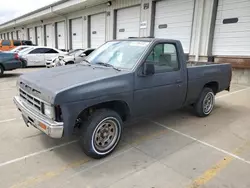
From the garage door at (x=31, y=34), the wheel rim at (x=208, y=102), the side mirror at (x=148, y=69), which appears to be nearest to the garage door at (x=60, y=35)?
the garage door at (x=31, y=34)

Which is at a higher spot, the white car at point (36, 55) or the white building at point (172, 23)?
the white building at point (172, 23)

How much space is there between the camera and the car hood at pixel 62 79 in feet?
9.38

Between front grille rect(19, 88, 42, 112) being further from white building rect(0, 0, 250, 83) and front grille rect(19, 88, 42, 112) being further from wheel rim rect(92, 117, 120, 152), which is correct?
white building rect(0, 0, 250, 83)

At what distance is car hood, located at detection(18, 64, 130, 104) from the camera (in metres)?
2.86

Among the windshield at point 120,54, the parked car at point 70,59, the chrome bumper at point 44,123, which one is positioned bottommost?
the chrome bumper at point 44,123

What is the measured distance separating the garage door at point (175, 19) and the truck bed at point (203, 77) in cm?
667

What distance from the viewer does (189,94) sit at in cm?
468

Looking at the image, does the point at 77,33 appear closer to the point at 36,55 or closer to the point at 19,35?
the point at 36,55

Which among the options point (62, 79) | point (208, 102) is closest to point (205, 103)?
point (208, 102)

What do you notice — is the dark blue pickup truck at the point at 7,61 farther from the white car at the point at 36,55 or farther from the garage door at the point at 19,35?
the garage door at the point at 19,35

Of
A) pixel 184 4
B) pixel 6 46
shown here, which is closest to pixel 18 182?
pixel 184 4

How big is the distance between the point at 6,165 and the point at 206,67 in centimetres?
446

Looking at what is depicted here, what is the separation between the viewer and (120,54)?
397cm

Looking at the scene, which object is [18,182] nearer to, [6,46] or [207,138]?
[207,138]
